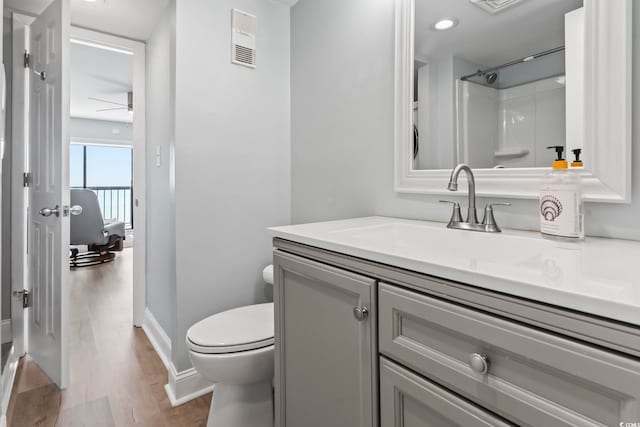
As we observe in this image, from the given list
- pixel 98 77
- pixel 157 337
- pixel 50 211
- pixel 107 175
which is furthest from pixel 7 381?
pixel 107 175

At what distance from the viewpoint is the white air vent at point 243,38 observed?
1.86 metres

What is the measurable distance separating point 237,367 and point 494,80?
4.71 ft

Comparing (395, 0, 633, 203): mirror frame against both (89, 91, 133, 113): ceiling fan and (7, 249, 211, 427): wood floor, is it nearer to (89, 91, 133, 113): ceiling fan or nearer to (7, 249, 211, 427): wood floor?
(7, 249, 211, 427): wood floor

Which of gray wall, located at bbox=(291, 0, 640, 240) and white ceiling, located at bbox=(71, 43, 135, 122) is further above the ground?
white ceiling, located at bbox=(71, 43, 135, 122)

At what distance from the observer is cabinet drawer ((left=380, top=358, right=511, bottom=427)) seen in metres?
0.59

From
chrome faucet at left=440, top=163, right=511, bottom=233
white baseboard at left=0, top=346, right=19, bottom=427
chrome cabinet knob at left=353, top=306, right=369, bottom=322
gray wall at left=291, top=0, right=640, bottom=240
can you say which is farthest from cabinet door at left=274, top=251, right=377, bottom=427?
white baseboard at left=0, top=346, right=19, bottom=427

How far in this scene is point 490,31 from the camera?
1.18 m

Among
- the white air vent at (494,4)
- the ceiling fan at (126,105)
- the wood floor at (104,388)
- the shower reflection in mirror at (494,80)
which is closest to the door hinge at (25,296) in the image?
the wood floor at (104,388)

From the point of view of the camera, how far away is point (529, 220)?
106cm

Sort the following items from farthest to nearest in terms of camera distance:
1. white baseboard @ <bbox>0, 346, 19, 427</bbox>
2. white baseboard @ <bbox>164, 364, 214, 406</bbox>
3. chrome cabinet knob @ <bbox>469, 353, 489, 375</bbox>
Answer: white baseboard @ <bbox>164, 364, 214, 406</bbox>, white baseboard @ <bbox>0, 346, 19, 427</bbox>, chrome cabinet knob @ <bbox>469, 353, 489, 375</bbox>

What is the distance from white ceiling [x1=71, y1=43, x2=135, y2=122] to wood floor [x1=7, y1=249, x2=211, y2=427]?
267 centimetres

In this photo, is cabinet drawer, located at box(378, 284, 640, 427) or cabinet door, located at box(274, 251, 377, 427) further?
cabinet door, located at box(274, 251, 377, 427)

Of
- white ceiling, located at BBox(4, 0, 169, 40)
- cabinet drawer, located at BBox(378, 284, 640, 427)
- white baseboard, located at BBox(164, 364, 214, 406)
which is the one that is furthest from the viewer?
white ceiling, located at BBox(4, 0, 169, 40)

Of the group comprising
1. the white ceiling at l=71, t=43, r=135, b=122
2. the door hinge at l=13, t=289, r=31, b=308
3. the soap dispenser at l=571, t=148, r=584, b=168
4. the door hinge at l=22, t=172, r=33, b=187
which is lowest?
the door hinge at l=13, t=289, r=31, b=308
